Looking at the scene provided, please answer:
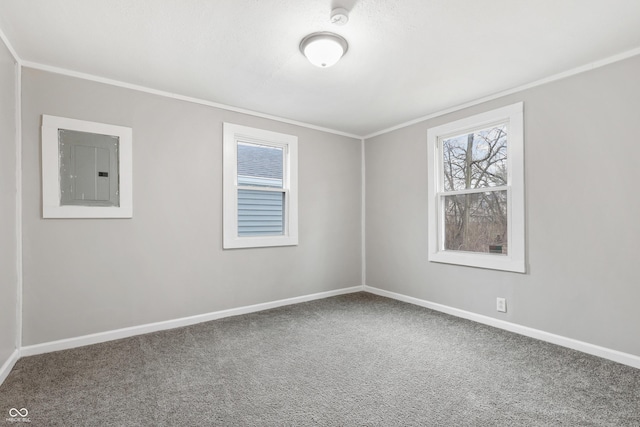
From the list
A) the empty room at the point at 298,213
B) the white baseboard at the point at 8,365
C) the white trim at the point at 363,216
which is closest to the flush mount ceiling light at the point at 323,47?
the empty room at the point at 298,213

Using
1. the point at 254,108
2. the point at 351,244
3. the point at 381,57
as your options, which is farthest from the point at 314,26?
the point at 351,244

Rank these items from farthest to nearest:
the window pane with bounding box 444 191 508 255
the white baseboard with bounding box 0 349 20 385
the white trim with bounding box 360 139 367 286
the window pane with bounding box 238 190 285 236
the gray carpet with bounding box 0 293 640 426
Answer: the white trim with bounding box 360 139 367 286 < the window pane with bounding box 238 190 285 236 < the window pane with bounding box 444 191 508 255 < the white baseboard with bounding box 0 349 20 385 < the gray carpet with bounding box 0 293 640 426

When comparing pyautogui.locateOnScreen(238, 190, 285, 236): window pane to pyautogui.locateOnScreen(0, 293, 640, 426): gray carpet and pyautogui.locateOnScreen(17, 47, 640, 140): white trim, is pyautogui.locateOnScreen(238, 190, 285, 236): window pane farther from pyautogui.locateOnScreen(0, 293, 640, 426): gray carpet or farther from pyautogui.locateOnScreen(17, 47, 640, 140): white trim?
pyautogui.locateOnScreen(0, 293, 640, 426): gray carpet

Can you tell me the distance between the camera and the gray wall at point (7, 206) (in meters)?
2.18

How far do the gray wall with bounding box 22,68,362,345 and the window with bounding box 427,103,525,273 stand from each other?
1.60m

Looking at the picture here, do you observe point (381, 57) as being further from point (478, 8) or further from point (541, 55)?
point (541, 55)

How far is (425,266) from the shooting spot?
3869 millimetres

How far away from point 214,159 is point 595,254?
363 centimetres

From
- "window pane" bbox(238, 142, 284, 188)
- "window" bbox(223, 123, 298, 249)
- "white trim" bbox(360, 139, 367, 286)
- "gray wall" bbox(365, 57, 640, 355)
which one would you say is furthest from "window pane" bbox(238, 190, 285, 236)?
"gray wall" bbox(365, 57, 640, 355)

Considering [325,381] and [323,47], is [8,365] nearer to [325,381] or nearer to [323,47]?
[325,381]

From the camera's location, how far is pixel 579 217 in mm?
2639

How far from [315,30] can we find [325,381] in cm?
238

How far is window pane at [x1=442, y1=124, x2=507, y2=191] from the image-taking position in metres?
3.24

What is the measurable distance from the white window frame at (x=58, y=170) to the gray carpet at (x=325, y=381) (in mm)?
1160
